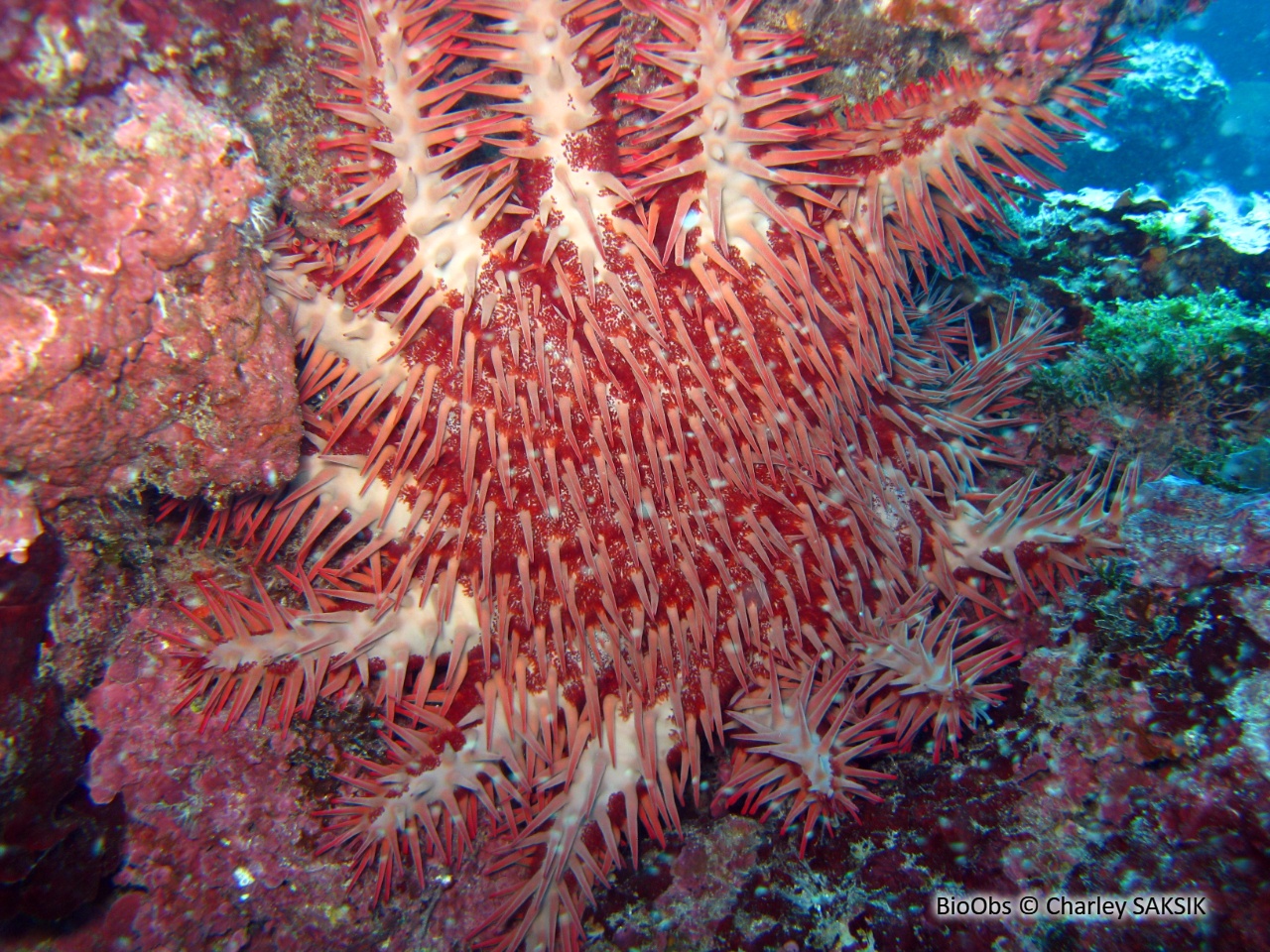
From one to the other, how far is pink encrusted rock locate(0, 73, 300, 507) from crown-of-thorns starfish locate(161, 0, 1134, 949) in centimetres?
33

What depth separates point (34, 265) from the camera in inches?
63.0

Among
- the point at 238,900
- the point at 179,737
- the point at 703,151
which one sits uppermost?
the point at 703,151

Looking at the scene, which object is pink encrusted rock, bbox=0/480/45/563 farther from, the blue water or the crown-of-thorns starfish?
the blue water

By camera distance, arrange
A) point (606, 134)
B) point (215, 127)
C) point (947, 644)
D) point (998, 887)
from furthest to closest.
A: point (947, 644)
point (998, 887)
point (606, 134)
point (215, 127)

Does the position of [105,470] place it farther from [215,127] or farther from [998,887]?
[998,887]

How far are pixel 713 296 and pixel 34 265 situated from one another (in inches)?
73.6

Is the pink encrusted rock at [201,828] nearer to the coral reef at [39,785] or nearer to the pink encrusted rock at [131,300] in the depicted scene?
the coral reef at [39,785]

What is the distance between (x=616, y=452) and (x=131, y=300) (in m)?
1.49

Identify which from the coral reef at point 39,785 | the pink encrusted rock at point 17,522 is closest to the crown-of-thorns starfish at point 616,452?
the coral reef at point 39,785

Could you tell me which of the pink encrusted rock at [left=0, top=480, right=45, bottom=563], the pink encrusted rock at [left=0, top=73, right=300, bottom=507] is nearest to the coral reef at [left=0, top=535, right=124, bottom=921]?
the pink encrusted rock at [left=0, top=480, right=45, bottom=563]

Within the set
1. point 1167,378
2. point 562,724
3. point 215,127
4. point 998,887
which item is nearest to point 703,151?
point 215,127

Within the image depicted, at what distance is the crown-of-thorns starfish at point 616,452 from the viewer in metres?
2.06

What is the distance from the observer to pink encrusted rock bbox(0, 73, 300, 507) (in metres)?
1.58

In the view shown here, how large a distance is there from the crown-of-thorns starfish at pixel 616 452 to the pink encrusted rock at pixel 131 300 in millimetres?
335
